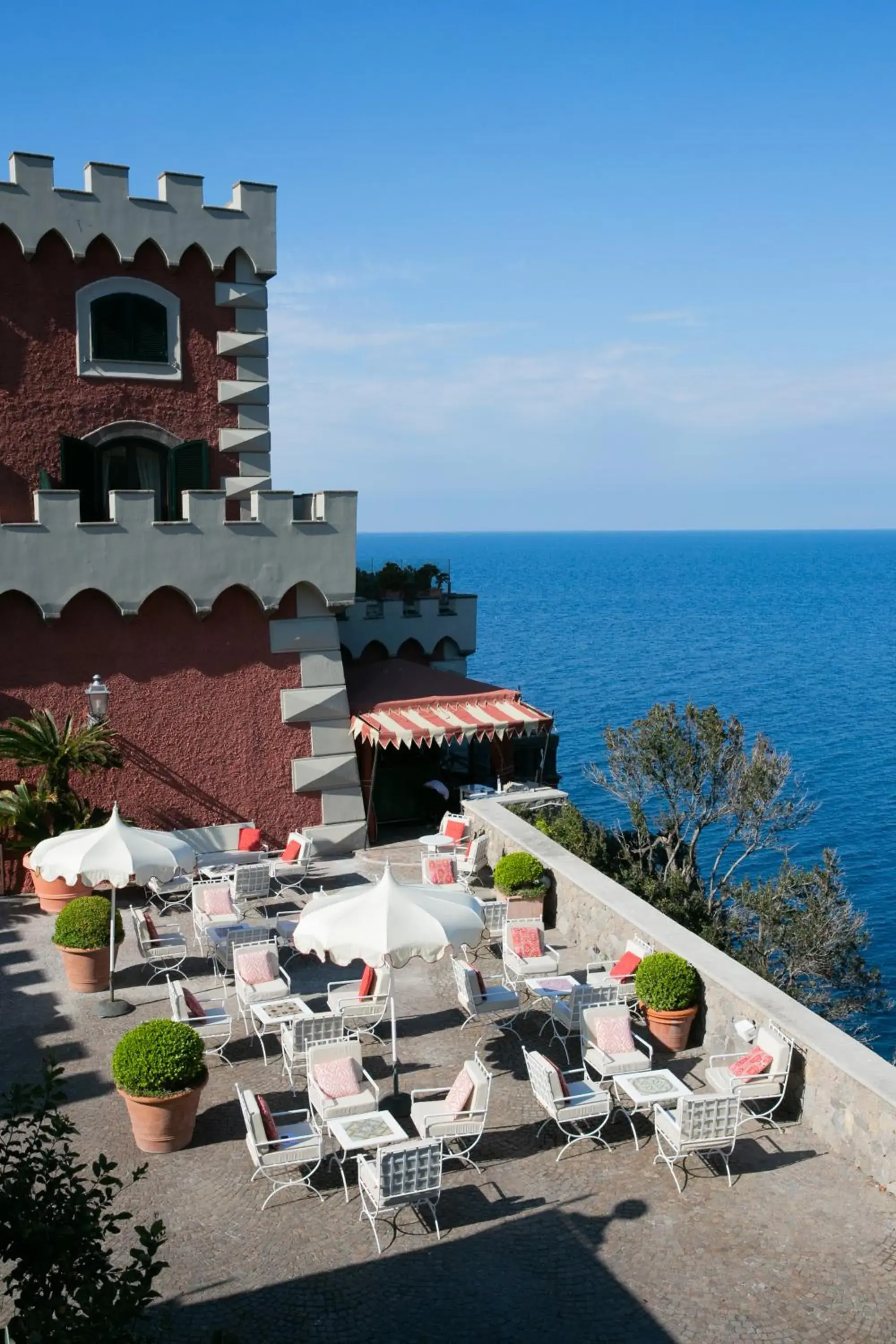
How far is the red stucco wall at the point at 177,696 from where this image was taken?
18609 mm

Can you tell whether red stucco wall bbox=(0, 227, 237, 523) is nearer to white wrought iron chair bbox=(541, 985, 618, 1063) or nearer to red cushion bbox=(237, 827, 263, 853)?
red cushion bbox=(237, 827, 263, 853)

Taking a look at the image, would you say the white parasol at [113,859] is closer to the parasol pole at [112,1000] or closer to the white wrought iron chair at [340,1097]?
the parasol pole at [112,1000]

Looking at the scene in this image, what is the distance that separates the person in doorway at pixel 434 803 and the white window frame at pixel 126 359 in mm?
8732

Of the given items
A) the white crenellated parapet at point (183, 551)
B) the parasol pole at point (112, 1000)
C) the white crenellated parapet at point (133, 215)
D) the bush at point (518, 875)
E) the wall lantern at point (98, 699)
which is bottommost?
the parasol pole at point (112, 1000)

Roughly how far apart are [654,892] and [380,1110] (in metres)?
9.29

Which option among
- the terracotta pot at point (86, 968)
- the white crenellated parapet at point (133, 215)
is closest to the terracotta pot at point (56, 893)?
the terracotta pot at point (86, 968)

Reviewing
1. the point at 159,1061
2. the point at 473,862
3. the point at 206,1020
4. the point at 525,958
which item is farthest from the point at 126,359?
the point at 159,1061

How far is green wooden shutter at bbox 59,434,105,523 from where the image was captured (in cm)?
1944

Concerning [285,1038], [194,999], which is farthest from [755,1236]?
[194,999]

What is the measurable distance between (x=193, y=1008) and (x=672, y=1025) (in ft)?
17.2

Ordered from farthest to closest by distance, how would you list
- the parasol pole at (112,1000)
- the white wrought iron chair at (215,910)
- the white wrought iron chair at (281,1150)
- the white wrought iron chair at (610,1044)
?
the white wrought iron chair at (215,910) < the parasol pole at (112,1000) < the white wrought iron chair at (610,1044) < the white wrought iron chair at (281,1150)

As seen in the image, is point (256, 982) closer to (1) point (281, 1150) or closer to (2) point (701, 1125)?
(1) point (281, 1150)

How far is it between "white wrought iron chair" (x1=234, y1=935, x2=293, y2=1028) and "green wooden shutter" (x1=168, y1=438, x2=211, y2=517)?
9.06 meters

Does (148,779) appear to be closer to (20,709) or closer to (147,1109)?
(20,709)
